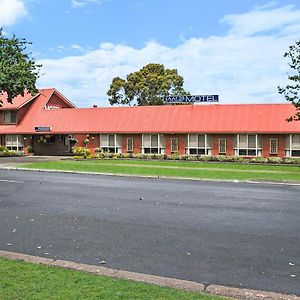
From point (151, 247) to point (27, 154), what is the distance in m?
41.3

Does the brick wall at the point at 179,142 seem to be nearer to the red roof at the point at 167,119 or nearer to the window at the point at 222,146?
the red roof at the point at 167,119

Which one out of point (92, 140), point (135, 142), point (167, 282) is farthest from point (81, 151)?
point (167, 282)

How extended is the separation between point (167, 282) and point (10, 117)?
47.3 m

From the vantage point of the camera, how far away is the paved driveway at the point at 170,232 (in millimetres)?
6297

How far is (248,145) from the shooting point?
38438mm

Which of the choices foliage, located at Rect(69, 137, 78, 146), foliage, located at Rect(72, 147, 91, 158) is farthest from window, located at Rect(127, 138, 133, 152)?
foliage, located at Rect(69, 137, 78, 146)

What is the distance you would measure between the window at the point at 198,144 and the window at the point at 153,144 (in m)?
2.63

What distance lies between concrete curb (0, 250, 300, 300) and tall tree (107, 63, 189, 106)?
62.1 metres

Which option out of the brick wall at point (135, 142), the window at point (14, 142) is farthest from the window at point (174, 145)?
the window at point (14, 142)

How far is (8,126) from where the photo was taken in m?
49.1

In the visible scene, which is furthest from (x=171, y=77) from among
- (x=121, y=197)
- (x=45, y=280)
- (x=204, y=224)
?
(x=45, y=280)

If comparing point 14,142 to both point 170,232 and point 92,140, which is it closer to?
point 92,140

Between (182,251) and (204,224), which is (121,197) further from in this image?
(182,251)

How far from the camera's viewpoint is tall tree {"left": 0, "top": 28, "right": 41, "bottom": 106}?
3419cm
